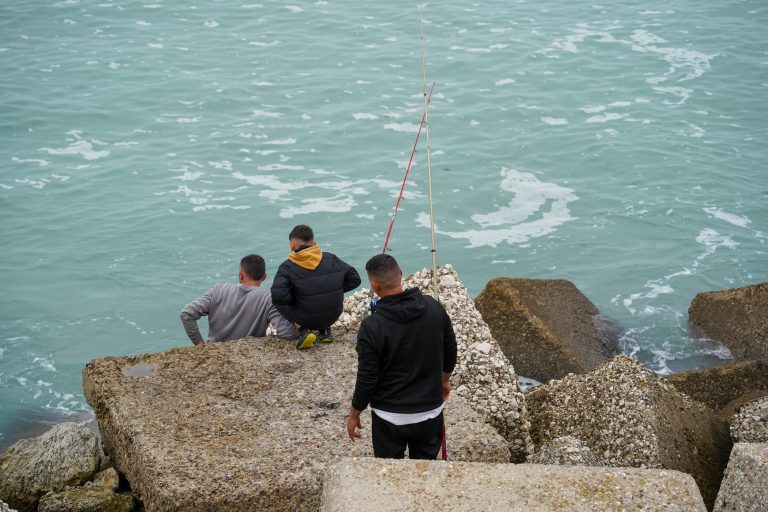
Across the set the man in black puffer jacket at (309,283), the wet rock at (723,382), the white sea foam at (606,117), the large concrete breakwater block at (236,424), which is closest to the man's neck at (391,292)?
the large concrete breakwater block at (236,424)

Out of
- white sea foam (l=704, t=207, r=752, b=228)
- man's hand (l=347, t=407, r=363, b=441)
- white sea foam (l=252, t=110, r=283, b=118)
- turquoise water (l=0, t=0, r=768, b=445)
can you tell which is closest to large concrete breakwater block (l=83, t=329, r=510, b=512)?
man's hand (l=347, t=407, r=363, b=441)

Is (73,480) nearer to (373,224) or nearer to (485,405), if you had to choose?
(485,405)

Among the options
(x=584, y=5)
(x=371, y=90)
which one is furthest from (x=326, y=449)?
(x=584, y=5)

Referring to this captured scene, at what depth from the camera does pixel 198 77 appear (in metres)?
21.4

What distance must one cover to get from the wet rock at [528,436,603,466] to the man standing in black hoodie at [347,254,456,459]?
136 centimetres

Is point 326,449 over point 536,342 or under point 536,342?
over

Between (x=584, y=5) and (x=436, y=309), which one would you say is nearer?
(x=436, y=309)

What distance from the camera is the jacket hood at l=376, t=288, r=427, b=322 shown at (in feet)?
14.2

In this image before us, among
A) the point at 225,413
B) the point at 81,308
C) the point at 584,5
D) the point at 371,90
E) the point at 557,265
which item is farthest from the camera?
the point at 584,5

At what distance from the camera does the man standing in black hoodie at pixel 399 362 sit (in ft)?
14.2

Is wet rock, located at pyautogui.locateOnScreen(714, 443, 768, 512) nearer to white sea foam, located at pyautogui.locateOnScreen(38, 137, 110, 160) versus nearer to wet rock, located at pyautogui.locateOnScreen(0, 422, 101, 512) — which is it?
wet rock, located at pyautogui.locateOnScreen(0, 422, 101, 512)

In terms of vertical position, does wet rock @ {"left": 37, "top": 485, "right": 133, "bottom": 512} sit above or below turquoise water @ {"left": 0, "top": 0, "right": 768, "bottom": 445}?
above

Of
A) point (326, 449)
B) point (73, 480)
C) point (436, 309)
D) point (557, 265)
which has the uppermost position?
point (436, 309)

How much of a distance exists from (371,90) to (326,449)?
53.6ft
